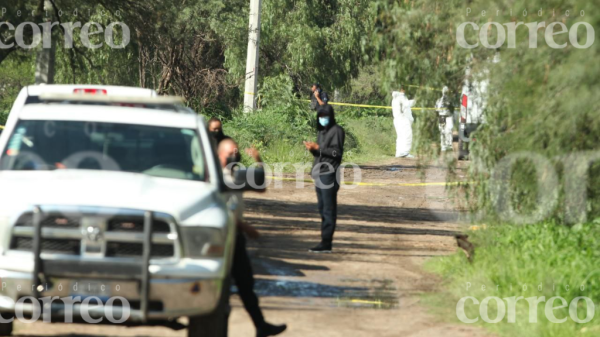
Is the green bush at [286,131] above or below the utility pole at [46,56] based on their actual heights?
below

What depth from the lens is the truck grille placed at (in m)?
7.20

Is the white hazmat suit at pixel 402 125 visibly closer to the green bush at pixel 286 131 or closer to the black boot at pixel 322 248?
the green bush at pixel 286 131

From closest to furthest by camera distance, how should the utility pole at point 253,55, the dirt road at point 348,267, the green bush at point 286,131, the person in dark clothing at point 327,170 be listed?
the dirt road at point 348,267 → the person in dark clothing at point 327,170 → the green bush at point 286,131 → the utility pole at point 253,55

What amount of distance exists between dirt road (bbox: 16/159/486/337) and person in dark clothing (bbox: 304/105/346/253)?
13.4 inches

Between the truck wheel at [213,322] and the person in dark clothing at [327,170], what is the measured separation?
6.08 m

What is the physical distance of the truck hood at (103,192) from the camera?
23.9 ft

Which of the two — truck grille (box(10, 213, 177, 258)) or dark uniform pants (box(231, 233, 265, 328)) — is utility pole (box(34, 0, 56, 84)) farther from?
truck grille (box(10, 213, 177, 258))

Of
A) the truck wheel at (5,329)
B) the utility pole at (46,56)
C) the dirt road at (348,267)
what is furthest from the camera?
the utility pole at (46,56)

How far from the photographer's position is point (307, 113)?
2912cm

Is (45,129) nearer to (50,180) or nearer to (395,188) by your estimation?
(50,180)

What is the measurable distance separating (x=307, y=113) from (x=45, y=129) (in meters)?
20.5

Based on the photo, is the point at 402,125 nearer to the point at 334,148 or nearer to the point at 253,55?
the point at 253,55

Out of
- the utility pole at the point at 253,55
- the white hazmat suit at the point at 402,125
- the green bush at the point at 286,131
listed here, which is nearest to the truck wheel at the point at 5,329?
the green bush at the point at 286,131

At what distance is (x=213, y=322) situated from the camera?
7.74 meters
